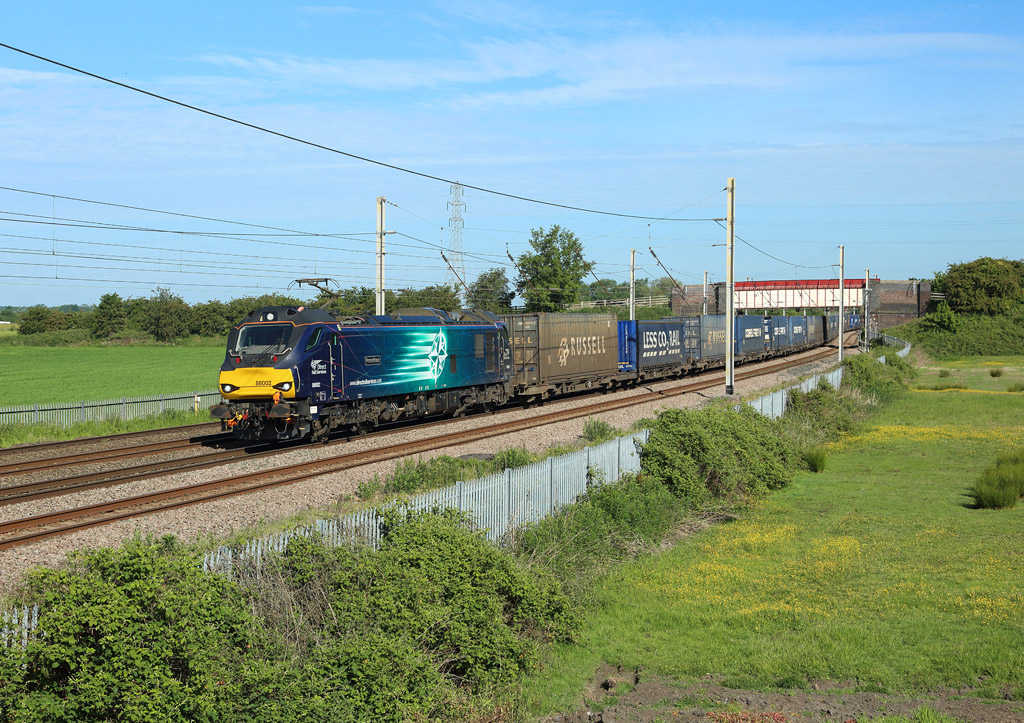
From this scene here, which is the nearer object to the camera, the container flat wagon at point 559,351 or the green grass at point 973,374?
the container flat wagon at point 559,351

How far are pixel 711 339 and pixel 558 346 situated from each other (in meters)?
20.3

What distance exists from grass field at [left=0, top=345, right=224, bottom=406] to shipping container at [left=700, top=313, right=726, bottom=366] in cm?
3100

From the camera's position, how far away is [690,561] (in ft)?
49.2

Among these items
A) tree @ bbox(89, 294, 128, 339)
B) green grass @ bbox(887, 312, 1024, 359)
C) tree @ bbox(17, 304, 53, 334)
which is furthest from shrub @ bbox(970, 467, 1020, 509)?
tree @ bbox(17, 304, 53, 334)

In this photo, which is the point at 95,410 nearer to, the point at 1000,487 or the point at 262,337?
the point at 262,337

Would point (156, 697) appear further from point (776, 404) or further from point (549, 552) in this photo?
point (776, 404)

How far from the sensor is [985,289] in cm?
8519

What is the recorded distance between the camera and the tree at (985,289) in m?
84.2

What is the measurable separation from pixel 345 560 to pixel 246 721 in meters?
2.66

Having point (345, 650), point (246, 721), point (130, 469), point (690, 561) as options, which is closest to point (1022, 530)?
point (690, 561)

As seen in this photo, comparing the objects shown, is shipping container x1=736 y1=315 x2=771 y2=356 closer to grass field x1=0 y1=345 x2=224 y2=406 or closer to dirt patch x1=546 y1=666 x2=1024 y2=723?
grass field x1=0 y1=345 x2=224 y2=406

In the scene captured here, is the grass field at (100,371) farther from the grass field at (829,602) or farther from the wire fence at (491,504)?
the grass field at (829,602)

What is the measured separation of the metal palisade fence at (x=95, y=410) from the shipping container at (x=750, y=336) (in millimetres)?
35163


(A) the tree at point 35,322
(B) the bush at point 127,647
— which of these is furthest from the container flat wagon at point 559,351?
(A) the tree at point 35,322
